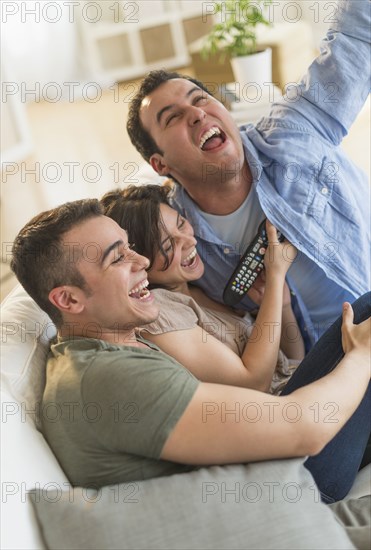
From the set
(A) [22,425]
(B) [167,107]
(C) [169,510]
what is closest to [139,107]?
(B) [167,107]

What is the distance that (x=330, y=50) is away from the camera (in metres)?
1.88

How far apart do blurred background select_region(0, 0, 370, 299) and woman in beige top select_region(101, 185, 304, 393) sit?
2.54 m

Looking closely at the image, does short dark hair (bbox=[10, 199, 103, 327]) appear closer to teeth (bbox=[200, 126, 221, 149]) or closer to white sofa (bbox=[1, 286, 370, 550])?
white sofa (bbox=[1, 286, 370, 550])

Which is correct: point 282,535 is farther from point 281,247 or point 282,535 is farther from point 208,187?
point 208,187

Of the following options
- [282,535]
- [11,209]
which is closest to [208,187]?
[282,535]

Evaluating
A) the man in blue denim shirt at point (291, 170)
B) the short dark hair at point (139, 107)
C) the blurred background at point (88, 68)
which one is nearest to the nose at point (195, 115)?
the man in blue denim shirt at point (291, 170)

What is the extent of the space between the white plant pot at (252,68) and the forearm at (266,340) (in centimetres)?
174

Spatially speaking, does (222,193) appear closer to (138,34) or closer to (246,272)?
(246,272)

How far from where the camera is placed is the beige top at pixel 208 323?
147 centimetres

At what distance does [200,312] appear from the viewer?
5.22ft

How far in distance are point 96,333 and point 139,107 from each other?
80cm

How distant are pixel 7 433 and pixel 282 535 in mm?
446

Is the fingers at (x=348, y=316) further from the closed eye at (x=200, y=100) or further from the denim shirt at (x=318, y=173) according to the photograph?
the closed eye at (x=200, y=100)

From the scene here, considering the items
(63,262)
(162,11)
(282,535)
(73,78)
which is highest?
(63,262)
